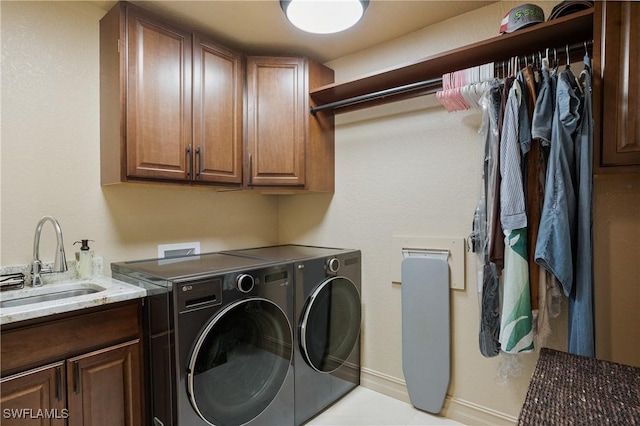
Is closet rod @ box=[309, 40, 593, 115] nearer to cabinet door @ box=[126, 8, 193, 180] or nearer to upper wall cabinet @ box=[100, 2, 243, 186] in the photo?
upper wall cabinet @ box=[100, 2, 243, 186]

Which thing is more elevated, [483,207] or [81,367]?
[483,207]

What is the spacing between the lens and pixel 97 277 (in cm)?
181

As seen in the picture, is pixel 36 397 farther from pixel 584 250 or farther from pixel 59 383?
pixel 584 250

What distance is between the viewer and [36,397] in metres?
1.26

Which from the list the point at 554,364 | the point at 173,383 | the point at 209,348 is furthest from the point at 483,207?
the point at 173,383

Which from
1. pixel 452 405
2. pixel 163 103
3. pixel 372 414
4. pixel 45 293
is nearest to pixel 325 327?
pixel 372 414

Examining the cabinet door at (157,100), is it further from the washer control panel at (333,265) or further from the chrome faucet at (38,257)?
the washer control panel at (333,265)

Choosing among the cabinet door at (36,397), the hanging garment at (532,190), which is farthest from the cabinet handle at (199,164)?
the hanging garment at (532,190)

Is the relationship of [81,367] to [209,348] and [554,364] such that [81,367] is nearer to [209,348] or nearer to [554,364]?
[209,348]

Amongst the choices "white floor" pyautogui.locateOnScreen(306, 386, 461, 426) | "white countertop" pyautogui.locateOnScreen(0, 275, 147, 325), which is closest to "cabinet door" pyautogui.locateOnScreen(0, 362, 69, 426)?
"white countertop" pyautogui.locateOnScreen(0, 275, 147, 325)

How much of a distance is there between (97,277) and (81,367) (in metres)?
0.57

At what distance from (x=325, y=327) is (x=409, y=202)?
36.9 inches

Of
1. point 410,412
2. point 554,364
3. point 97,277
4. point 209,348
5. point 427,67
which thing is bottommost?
point 410,412

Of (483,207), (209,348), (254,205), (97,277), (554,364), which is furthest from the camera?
(254,205)
